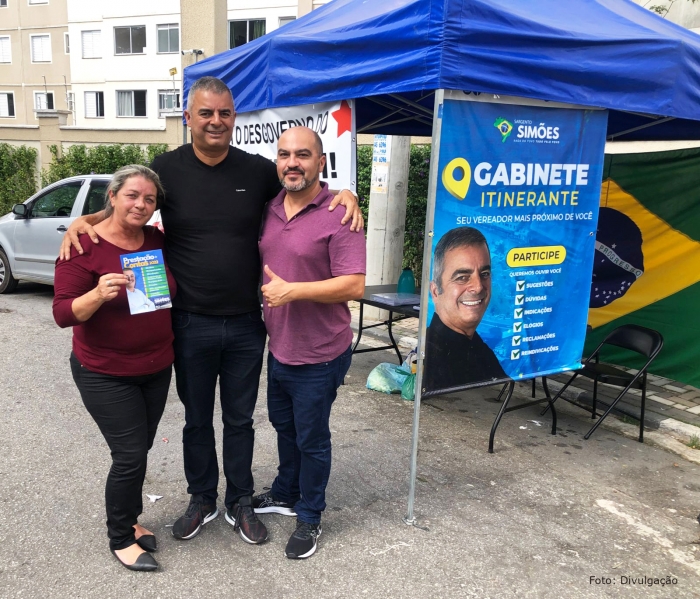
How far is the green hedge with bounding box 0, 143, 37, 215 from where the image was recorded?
1758cm

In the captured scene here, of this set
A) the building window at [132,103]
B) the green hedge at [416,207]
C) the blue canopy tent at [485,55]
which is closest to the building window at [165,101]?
the building window at [132,103]

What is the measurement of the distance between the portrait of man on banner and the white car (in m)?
6.03

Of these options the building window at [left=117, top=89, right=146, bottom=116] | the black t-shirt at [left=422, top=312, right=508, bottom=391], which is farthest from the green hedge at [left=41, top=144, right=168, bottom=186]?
the building window at [left=117, top=89, right=146, bottom=116]

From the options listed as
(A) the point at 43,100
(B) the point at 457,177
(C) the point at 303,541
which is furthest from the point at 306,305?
(A) the point at 43,100

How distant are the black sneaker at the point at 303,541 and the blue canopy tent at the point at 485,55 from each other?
213 centimetres

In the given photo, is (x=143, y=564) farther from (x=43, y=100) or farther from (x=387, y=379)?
(x=43, y=100)

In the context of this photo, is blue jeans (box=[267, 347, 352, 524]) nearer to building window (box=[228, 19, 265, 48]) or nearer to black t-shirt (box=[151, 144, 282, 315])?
black t-shirt (box=[151, 144, 282, 315])

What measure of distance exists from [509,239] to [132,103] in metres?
32.8

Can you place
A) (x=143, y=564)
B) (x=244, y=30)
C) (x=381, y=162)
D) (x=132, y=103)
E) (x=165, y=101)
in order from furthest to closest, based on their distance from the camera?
(x=132, y=103) → (x=165, y=101) → (x=244, y=30) → (x=381, y=162) → (x=143, y=564)

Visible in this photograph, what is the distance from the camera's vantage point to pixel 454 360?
130 inches

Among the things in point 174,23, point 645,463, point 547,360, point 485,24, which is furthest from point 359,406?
point 174,23

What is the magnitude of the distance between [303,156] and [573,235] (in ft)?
6.02

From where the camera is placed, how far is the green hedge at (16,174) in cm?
→ 1758

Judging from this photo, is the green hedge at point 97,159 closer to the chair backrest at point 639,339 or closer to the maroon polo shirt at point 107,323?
the chair backrest at point 639,339
